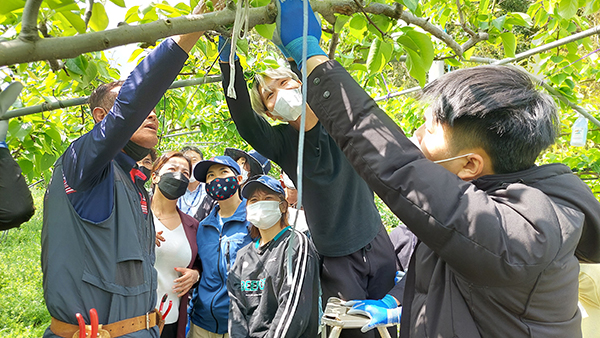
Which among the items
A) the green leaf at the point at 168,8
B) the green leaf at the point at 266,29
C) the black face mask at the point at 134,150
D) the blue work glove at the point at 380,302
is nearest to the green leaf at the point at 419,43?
the green leaf at the point at 266,29

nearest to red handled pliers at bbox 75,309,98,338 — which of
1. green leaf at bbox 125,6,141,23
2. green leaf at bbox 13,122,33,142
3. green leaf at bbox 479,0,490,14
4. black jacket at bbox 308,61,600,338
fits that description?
green leaf at bbox 13,122,33,142

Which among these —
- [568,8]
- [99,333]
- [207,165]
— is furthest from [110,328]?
[568,8]

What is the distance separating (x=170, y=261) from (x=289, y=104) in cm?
156

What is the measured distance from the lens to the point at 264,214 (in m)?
2.62

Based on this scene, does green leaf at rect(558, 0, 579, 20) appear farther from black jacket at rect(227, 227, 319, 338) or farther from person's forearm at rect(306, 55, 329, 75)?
black jacket at rect(227, 227, 319, 338)

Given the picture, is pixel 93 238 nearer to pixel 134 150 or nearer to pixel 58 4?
pixel 134 150

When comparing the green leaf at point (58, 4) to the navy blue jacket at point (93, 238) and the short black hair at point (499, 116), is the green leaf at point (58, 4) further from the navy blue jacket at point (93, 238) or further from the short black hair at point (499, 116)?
the short black hair at point (499, 116)

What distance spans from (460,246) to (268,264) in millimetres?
1693

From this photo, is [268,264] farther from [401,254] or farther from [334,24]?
[334,24]

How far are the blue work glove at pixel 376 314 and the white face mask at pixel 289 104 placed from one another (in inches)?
35.9

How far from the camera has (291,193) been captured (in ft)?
12.2

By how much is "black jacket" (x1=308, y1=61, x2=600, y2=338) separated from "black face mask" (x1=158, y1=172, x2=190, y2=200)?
6.90ft

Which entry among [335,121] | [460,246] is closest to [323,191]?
[335,121]

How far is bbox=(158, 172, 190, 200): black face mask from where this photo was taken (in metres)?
2.91
